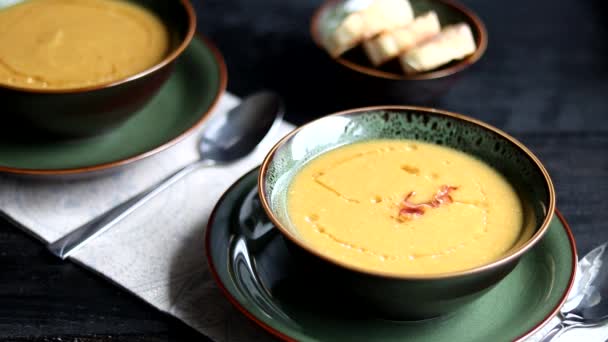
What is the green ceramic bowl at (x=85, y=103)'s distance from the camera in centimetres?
147

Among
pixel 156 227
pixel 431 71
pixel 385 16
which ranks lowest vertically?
pixel 156 227

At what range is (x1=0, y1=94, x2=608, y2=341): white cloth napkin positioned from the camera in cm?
129

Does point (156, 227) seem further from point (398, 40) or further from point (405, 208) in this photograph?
point (398, 40)

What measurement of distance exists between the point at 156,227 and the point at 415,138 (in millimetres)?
522

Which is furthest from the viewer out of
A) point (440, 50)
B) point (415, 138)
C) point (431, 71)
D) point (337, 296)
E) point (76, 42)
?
point (431, 71)

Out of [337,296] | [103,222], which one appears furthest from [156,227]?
[337,296]

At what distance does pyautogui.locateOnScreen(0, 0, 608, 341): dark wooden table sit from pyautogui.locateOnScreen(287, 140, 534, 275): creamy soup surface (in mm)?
290

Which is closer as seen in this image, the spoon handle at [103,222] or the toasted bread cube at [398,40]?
the spoon handle at [103,222]

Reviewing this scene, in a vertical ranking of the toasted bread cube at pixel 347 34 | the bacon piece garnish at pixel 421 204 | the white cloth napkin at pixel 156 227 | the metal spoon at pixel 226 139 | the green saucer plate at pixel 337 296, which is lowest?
the white cloth napkin at pixel 156 227

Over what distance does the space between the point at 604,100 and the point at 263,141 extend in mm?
922

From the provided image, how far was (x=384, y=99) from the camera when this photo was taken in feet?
6.14

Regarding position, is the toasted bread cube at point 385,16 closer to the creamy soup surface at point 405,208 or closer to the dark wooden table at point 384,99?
the dark wooden table at point 384,99

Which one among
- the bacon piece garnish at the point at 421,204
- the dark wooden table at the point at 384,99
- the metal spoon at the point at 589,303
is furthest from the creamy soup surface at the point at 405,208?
the dark wooden table at the point at 384,99

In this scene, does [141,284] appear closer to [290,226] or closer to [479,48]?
[290,226]
